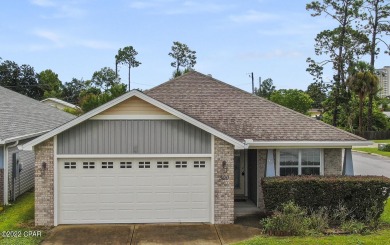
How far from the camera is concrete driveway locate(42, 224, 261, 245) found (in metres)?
11.2

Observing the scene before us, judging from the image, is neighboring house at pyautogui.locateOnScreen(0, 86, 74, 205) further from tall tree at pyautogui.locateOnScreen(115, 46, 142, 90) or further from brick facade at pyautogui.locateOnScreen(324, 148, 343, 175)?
tall tree at pyautogui.locateOnScreen(115, 46, 142, 90)

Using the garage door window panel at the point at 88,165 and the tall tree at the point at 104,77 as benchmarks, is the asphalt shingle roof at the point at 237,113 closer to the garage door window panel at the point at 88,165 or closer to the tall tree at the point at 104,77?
the garage door window panel at the point at 88,165

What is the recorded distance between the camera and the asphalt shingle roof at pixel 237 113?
14.6m

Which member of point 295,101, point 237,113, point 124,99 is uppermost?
point 295,101

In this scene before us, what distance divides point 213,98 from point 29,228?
8.15m

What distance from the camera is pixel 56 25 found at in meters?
21.9

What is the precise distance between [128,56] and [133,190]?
210 feet

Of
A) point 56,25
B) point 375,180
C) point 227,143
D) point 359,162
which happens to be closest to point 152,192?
point 227,143

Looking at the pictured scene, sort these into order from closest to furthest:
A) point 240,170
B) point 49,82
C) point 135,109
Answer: point 135,109, point 240,170, point 49,82

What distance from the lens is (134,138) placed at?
1290 cm

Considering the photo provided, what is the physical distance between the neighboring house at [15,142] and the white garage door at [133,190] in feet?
10.7

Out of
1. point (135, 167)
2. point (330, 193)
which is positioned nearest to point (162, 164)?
point (135, 167)

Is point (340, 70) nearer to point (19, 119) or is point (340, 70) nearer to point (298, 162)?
point (298, 162)

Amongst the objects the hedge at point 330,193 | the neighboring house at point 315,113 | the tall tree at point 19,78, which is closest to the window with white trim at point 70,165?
the hedge at point 330,193
